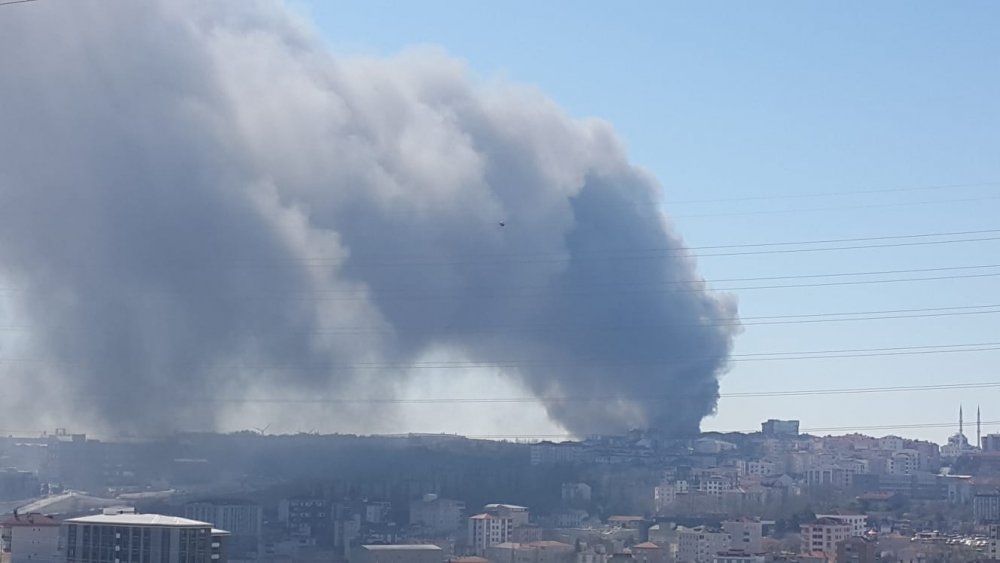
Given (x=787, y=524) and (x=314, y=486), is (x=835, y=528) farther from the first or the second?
(x=314, y=486)

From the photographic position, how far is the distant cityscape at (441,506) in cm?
2970

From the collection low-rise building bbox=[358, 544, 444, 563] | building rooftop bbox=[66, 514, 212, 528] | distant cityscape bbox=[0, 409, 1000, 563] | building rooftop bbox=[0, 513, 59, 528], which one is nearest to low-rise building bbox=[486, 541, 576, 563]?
distant cityscape bbox=[0, 409, 1000, 563]

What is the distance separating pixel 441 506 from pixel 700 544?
265 inches

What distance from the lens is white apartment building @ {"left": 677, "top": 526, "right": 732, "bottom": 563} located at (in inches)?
1302

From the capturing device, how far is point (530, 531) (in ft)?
116

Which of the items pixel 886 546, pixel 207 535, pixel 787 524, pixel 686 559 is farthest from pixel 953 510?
pixel 207 535

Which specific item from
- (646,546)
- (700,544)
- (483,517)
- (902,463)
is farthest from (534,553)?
(902,463)

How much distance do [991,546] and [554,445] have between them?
16878 millimetres

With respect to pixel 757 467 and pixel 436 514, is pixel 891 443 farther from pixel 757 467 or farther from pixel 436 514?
pixel 436 514

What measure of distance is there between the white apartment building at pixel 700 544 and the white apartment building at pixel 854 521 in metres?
3.46

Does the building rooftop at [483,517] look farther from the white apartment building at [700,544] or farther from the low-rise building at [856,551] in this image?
the low-rise building at [856,551]

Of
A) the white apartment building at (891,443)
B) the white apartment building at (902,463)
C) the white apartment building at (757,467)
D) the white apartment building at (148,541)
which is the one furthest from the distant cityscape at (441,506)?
the white apartment building at (891,443)

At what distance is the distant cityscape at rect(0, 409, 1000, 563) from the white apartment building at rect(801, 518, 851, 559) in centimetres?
7

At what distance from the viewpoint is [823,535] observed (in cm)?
3478
